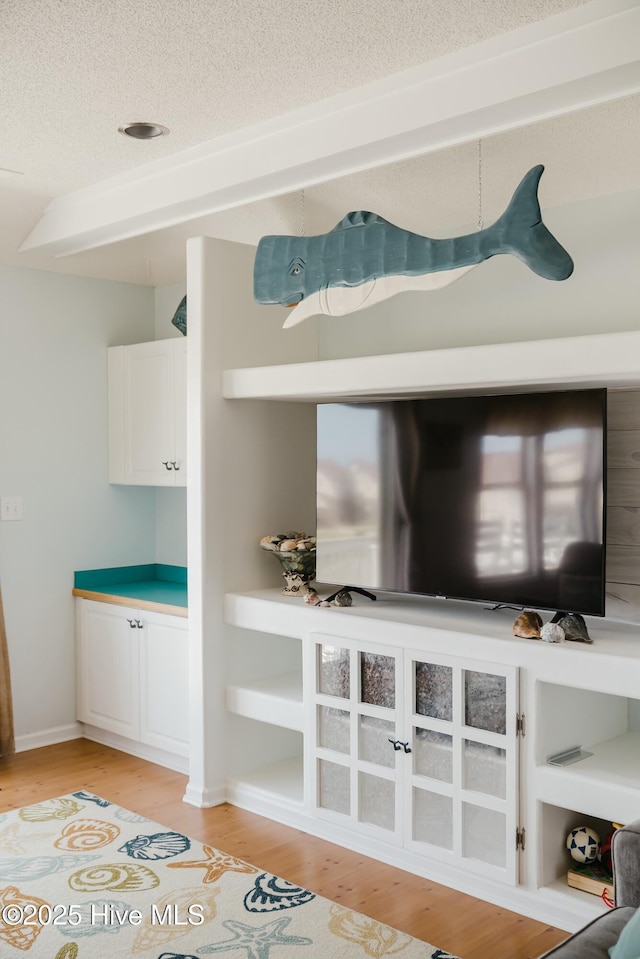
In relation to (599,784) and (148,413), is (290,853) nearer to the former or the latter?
(599,784)

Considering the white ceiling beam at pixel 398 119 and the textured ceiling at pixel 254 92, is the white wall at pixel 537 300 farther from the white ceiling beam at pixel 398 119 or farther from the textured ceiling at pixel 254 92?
the white ceiling beam at pixel 398 119

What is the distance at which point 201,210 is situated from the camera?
146 inches

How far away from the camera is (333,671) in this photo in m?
3.45

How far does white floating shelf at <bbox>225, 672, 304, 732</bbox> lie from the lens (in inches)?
143

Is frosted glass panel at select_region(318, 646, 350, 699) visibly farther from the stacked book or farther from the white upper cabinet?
the white upper cabinet

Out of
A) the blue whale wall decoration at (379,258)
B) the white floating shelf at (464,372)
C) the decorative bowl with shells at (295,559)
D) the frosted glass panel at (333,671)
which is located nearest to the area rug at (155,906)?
the frosted glass panel at (333,671)

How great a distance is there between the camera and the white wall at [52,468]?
459cm

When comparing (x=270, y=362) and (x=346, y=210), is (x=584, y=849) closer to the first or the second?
(x=270, y=362)

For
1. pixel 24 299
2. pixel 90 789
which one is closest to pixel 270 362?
pixel 24 299

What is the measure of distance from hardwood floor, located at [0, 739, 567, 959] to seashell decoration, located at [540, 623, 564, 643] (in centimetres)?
87

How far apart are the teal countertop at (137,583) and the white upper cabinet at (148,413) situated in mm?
522

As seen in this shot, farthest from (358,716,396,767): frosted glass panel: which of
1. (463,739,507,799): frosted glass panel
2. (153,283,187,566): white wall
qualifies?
(153,283,187,566): white wall

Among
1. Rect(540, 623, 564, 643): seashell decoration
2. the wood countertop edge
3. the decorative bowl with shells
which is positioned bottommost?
the wood countertop edge

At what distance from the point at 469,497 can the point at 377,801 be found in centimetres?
114
